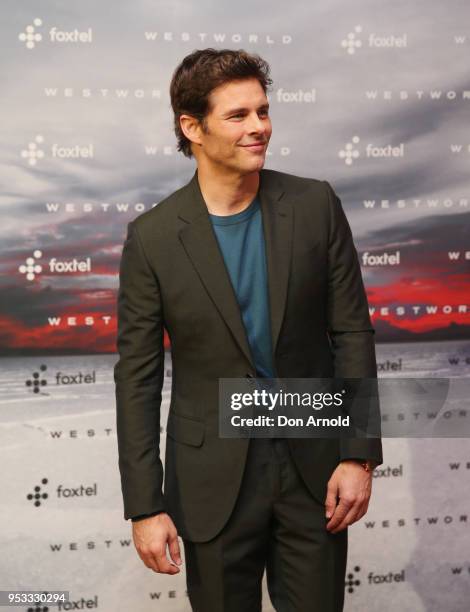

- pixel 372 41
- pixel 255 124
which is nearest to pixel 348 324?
pixel 255 124

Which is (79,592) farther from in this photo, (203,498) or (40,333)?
(203,498)

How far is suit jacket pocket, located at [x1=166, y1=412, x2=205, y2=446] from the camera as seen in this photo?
5.77 ft

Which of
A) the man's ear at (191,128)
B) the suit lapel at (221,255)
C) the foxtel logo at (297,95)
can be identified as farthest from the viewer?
the foxtel logo at (297,95)

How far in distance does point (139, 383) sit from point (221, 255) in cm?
33

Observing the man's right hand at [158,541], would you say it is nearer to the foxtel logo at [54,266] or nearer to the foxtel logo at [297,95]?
the foxtel logo at [54,266]

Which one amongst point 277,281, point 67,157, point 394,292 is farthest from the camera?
point 394,292

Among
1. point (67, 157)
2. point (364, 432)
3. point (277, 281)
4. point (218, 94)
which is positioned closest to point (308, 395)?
point (364, 432)

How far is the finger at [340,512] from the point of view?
1722mm

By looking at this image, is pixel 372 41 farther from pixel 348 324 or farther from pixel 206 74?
pixel 348 324

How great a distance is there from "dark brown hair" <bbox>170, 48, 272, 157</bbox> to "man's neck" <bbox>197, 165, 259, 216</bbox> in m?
0.12

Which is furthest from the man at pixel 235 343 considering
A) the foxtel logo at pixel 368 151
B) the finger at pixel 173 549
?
the foxtel logo at pixel 368 151

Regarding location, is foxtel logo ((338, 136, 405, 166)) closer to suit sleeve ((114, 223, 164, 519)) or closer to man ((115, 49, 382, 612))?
man ((115, 49, 382, 612))

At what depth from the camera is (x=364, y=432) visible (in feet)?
5.64

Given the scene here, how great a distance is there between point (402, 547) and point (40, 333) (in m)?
1.52
